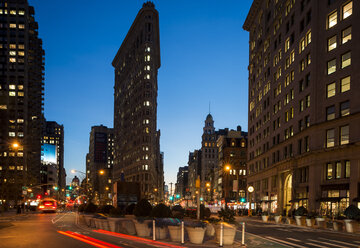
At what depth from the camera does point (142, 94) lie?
162m

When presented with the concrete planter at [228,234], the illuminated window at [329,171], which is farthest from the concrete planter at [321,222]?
the concrete planter at [228,234]

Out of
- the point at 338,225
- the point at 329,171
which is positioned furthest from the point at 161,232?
the point at 329,171

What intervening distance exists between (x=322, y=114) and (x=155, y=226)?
37.9 meters

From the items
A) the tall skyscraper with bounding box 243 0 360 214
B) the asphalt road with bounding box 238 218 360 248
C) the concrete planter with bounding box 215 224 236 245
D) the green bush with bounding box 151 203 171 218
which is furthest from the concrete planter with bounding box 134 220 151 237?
the tall skyscraper with bounding box 243 0 360 214

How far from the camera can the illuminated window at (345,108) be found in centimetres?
4836

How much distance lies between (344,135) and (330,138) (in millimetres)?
2790

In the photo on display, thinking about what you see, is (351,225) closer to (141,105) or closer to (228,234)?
(228,234)

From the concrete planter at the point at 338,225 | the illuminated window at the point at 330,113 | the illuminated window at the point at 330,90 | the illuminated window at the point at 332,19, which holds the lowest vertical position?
the concrete planter at the point at 338,225

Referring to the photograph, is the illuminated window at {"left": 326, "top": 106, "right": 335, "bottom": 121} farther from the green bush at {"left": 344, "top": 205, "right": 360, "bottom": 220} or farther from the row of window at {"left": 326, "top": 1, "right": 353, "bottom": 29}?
the green bush at {"left": 344, "top": 205, "right": 360, "bottom": 220}

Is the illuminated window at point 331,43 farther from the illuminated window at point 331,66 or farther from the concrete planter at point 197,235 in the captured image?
the concrete planter at point 197,235

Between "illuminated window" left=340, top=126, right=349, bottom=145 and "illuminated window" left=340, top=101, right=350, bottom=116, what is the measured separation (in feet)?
5.85

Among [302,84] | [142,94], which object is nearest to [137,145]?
[142,94]

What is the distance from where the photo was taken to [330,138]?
2010 inches

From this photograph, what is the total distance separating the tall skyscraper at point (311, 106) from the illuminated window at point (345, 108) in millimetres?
125
